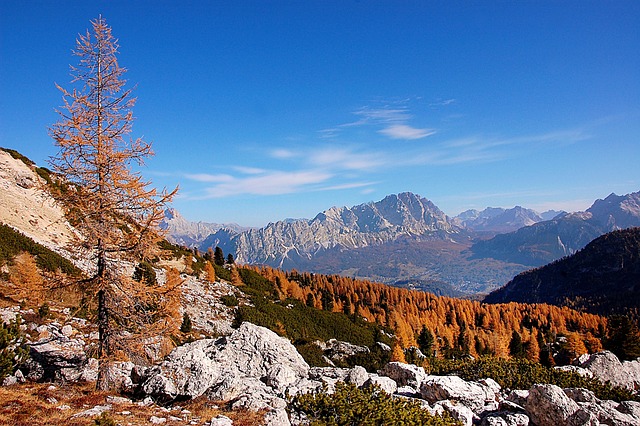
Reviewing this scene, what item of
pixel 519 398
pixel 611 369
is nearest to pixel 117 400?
pixel 519 398

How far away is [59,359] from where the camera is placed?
1772 cm

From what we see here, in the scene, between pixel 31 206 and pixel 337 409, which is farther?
pixel 31 206

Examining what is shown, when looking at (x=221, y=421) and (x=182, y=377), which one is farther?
(x=182, y=377)

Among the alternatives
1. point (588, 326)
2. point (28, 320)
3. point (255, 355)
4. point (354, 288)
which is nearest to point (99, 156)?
point (255, 355)

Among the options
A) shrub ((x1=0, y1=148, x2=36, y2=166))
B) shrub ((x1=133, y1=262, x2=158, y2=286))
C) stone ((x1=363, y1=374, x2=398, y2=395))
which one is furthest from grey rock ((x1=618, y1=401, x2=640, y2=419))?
shrub ((x1=0, y1=148, x2=36, y2=166))

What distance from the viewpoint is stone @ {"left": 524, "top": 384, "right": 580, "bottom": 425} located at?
16125 millimetres

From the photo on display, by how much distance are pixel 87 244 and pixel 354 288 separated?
128632 mm

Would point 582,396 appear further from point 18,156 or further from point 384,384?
point 18,156

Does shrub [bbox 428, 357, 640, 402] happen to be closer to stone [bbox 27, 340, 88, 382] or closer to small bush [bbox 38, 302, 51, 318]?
stone [bbox 27, 340, 88, 382]

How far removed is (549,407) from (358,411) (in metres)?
10.2

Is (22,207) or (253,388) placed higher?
(22,207)

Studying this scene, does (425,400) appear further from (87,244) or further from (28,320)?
(28,320)

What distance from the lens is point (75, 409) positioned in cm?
1273

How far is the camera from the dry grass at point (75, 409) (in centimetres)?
1138
